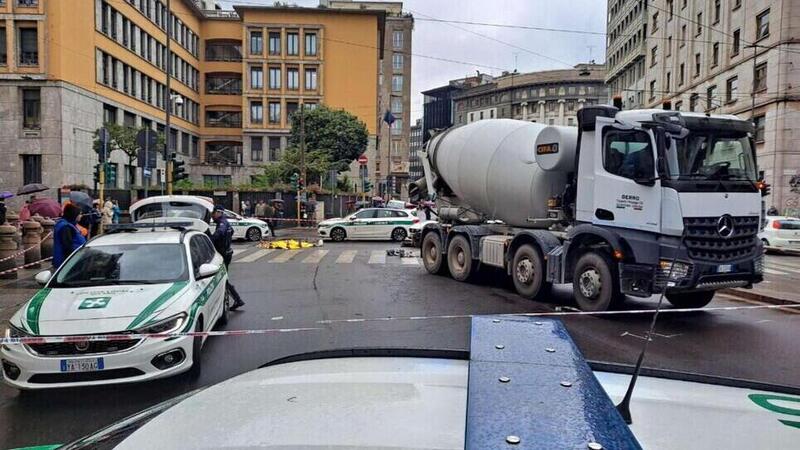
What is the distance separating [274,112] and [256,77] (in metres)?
4.34

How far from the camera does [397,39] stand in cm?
9819

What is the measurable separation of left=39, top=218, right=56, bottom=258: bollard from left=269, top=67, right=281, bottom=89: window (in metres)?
51.3

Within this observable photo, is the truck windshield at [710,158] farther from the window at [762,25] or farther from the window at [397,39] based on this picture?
the window at [397,39]

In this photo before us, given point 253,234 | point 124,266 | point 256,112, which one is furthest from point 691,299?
point 256,112

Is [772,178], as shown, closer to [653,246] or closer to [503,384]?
[653,246]

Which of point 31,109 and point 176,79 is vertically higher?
point 176,79

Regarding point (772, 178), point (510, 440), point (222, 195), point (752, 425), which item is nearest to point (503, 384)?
point (510, 440)

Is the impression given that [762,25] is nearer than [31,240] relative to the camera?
No

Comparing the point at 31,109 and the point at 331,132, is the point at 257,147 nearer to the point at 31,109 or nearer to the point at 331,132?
the point at 331,132

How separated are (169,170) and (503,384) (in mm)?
23466

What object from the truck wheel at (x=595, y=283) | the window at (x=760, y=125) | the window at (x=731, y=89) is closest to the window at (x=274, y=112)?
the window at (x=731, y=89)

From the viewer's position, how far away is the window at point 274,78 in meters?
65.2

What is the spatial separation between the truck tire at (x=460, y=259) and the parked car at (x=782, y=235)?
14097 mm

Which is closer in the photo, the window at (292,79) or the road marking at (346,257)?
the road marking at (346,257)
